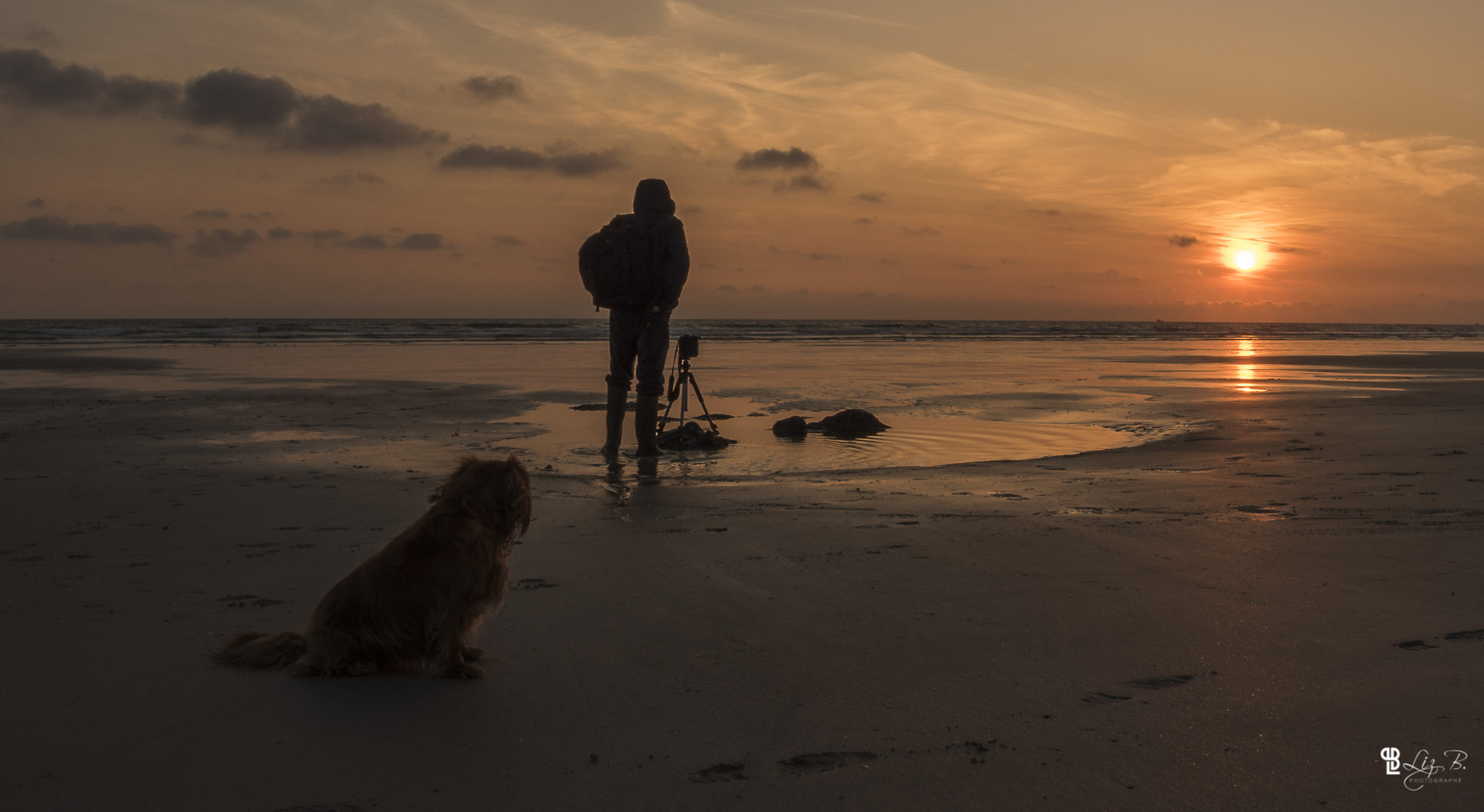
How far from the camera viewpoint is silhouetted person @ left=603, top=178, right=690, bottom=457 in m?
7.82

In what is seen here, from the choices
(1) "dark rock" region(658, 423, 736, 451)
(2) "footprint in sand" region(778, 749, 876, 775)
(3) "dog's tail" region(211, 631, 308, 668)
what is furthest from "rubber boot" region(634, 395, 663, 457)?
(2) "footprint in sand" region(778, 749, 876, 775)

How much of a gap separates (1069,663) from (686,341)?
23.4 ft

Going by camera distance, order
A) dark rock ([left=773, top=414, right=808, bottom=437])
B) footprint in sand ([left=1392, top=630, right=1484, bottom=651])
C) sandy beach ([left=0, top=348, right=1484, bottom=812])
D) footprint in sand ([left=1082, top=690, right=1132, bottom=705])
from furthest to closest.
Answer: dark rock ([left=773, top=414, right=808, bottom=437]), footprint in sand ([left=1392, top=630, right=1484, bottom=651]), footprint in sand ([left=1082, top=690, right=1132, bottom=705]), sandy beach ([left=0, top=348, right=1484, bottom=812])

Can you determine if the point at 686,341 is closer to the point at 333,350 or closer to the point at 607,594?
the point at 607,594

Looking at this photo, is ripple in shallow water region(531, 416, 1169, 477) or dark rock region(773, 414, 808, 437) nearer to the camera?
ripple in shallow water region(531, 416, 1169, 477)

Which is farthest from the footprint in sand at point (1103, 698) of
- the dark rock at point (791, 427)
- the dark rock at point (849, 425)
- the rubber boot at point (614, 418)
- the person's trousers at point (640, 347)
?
the dark rock at point (849, 425)

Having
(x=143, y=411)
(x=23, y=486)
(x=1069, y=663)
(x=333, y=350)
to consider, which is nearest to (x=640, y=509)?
(x=1069, y=663)

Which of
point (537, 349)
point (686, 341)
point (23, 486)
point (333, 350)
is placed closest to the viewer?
point (23, 486)

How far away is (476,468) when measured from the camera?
3.29 meters

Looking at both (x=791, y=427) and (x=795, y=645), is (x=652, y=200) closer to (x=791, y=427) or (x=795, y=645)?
(x=791, y=427)

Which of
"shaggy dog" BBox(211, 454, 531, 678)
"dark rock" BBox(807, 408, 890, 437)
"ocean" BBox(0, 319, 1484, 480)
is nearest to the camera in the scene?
"shaggy dog" BBox(211, 454, 531, 678)

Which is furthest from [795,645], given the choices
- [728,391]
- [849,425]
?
[728,391]

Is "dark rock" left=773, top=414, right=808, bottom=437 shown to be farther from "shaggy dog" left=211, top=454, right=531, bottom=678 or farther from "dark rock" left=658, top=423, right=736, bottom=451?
"shaggy dog" left=211, top=454, right=531, bottom=678

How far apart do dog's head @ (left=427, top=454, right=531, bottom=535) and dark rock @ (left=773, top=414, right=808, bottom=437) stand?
6.33m
